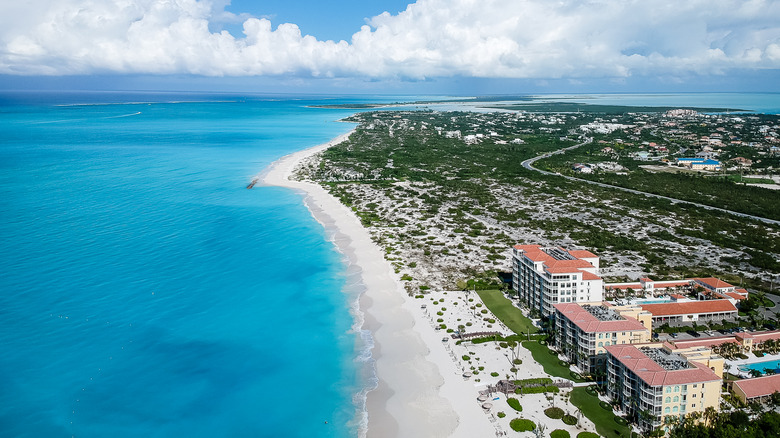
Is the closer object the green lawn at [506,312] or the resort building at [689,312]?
the green lawn at [506,312]

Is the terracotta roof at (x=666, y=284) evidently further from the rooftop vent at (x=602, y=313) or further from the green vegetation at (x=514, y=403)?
the green vegetation at (x=514, y=403)

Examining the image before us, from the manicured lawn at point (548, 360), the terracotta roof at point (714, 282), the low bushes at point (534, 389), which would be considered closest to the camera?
the low bushes at point (534, 389)

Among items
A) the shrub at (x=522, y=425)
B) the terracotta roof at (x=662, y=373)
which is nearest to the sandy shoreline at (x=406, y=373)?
the shrub at (x=522, y=425)

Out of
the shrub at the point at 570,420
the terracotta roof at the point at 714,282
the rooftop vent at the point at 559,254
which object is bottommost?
the shrub at the point at 570,420

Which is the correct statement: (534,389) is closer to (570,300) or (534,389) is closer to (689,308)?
(570,300)

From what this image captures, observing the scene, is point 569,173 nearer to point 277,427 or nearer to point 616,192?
point 616,192

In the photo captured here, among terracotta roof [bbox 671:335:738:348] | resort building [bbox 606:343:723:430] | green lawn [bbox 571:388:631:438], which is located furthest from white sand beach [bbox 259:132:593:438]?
terracotta roof [bbox 671:335:738:348]
